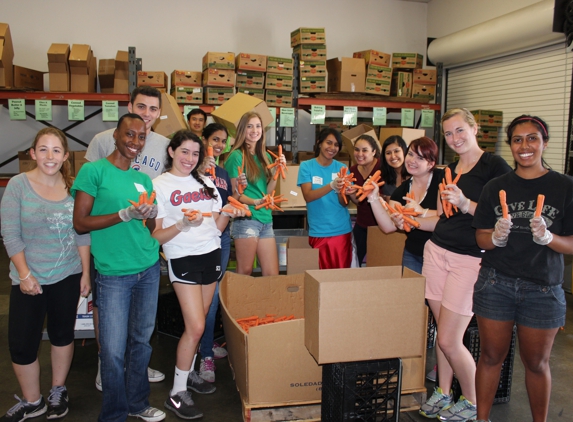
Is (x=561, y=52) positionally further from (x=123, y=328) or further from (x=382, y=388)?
(x=123, y=328)

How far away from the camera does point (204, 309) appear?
237 centimetres

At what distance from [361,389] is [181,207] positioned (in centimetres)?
114

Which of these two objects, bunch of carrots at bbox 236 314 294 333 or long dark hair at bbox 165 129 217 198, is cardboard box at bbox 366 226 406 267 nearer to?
bunch of carrots at bbox 236 314 294 333

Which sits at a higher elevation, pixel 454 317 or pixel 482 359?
pixel 454 317

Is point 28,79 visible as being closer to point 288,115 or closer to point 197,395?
point 288,115

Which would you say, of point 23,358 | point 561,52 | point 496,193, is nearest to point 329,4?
point 561,52

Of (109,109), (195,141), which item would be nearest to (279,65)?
(109,109)

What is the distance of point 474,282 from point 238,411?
1.36 m

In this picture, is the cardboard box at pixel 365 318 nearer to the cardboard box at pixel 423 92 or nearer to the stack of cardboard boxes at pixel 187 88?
the stack of cardboard boxes at pixel 187 88

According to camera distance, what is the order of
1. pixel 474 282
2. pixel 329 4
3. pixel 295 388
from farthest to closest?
pixel 329 4
pixel 295 388
pixel 474 282

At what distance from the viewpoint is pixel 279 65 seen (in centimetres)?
573

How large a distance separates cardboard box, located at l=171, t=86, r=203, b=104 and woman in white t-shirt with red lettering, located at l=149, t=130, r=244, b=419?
11.4 ft

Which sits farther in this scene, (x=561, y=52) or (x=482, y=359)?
(x=561, y=52)

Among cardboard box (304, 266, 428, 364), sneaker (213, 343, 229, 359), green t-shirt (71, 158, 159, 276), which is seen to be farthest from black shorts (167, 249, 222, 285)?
sneaker (213, 343, 229, 359)
